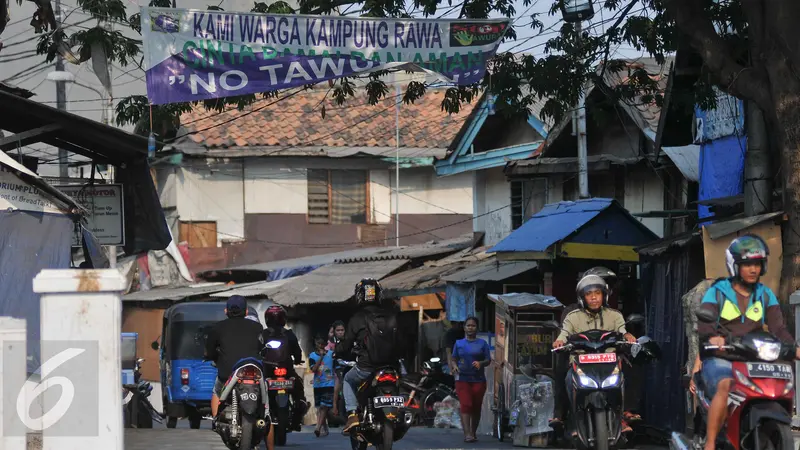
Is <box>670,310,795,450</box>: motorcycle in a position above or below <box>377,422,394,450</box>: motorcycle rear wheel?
above

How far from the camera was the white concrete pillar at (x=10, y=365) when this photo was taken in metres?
9.51

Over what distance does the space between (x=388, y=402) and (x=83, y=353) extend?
21.8 ft

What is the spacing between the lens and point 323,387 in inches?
864

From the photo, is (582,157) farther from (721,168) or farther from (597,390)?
(597,390)

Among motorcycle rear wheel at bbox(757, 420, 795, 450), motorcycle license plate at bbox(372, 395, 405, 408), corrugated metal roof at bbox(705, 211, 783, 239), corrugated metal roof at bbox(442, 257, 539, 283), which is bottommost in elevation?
motorcycle license plate at bbox(372, 395, 405, 408)

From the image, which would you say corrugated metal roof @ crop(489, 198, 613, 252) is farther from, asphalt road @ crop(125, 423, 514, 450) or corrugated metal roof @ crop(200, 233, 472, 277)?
corrugated metal roof @ crop(200, 233, 472, 277)

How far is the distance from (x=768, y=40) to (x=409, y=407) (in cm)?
543

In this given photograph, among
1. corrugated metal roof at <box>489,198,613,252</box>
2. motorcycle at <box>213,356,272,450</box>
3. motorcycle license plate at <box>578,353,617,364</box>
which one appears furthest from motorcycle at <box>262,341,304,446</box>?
corrugated metal roof at <box>489,198,613,252</box>

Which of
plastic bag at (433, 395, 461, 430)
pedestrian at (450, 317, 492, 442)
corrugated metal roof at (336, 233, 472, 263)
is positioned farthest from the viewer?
corrugated metal roof at (336, 233, 472, 263)

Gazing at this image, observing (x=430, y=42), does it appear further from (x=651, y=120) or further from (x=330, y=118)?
(x=330, y=118)

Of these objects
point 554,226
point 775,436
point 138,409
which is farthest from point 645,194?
point 775,436

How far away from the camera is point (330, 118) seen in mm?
38375

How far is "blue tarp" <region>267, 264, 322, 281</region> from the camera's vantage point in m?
32.8

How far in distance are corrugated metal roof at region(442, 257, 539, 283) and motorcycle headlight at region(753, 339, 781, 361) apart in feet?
48.4
